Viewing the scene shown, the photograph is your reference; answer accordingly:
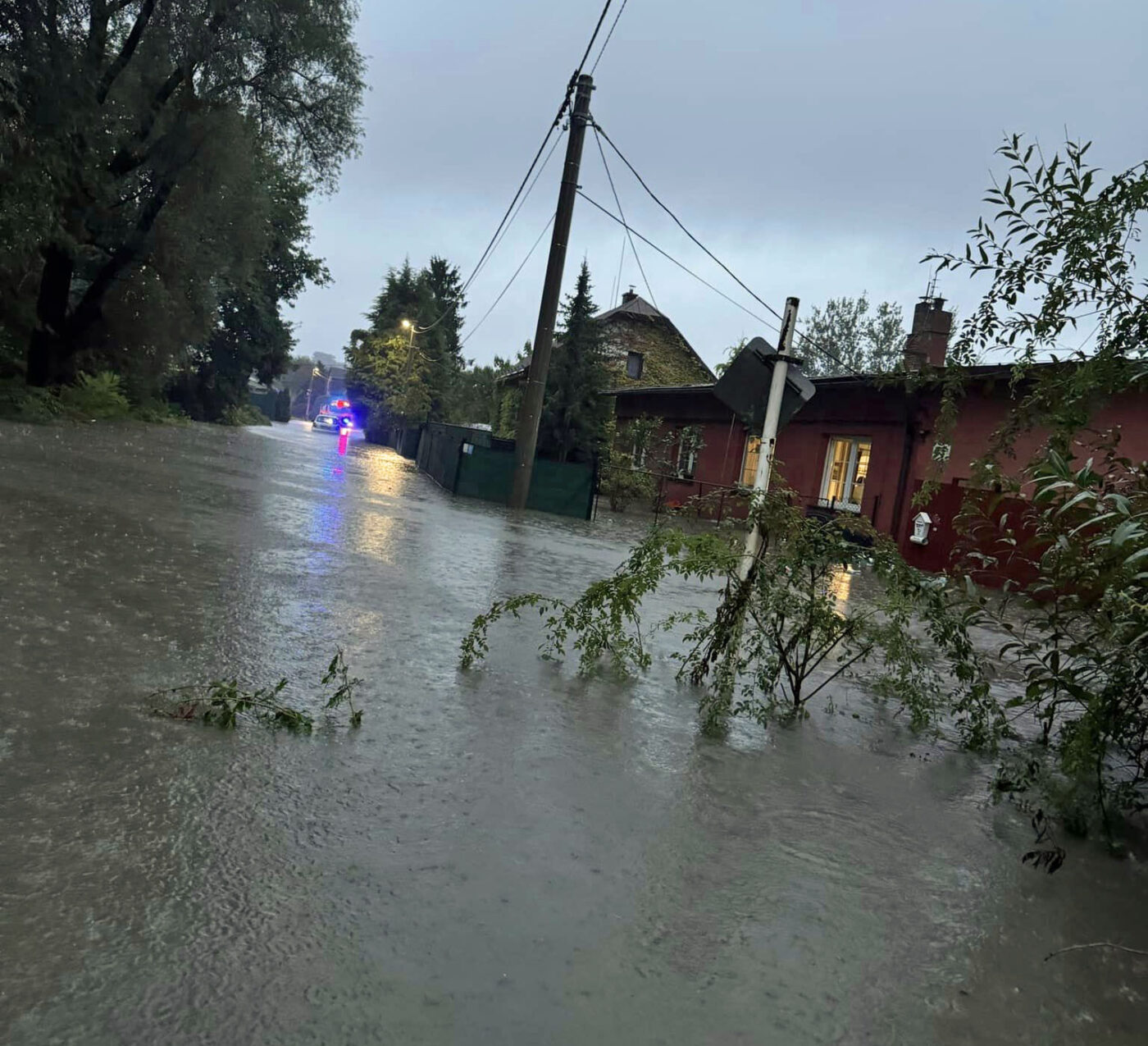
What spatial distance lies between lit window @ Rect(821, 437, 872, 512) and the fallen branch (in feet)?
65.8

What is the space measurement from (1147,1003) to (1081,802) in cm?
176

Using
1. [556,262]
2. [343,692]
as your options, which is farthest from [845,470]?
[343,692]

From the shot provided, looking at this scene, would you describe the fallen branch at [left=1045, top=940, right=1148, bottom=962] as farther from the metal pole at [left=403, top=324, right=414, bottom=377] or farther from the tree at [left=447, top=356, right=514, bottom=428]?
the tree at [left=447, top=356, right=514, bottom=428]

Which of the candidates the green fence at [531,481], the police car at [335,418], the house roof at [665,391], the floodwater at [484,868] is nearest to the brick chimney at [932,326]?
the house roof at [665,391]

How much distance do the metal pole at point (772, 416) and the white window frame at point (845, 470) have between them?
17.5m

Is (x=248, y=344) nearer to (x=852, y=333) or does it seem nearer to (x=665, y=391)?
(x=665, y=391)

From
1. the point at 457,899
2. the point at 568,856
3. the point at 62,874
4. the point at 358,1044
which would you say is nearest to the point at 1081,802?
the point at 568,856

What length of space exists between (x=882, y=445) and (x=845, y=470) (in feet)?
5.94

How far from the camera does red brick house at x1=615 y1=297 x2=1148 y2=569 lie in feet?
57.8

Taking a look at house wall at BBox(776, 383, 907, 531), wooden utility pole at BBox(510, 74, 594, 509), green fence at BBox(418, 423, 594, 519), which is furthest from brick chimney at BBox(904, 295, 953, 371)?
wooden utility pole at BBox(510, 74, 594, 509)

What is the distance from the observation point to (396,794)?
3707mm

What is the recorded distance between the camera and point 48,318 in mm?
23359

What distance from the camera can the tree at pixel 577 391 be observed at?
27.4 meters

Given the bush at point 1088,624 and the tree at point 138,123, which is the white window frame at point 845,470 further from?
the bush at point 1088,624
